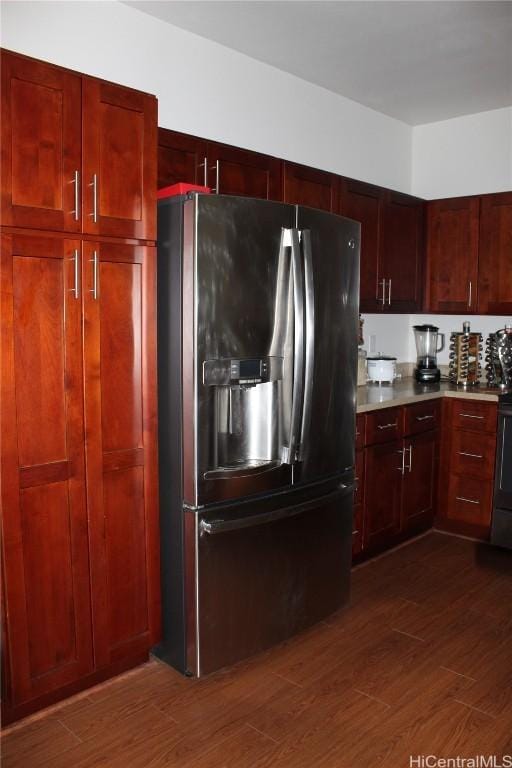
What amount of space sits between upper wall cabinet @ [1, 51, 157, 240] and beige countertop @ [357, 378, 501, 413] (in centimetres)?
161

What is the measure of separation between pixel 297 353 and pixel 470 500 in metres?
1.99

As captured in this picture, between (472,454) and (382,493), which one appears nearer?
(382,493)

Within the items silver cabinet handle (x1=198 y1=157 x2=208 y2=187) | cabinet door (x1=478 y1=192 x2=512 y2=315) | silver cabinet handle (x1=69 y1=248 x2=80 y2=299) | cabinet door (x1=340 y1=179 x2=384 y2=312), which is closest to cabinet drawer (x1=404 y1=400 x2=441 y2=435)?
cabinet door (x1=340 y1=179 x2=384 y2=312)

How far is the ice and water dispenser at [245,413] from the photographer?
2.30 metres

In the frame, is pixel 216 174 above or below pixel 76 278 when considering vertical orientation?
above

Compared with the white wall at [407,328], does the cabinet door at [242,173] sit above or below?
above

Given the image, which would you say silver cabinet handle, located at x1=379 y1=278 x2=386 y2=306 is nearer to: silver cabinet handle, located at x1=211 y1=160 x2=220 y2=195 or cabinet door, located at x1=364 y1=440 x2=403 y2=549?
cabinet door, located at x1=364 y1=440 x2=403 y2=549

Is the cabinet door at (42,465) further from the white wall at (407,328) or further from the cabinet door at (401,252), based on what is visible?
the white wall at (407,328)

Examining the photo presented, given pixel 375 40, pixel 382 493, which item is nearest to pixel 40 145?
pixel 375 40

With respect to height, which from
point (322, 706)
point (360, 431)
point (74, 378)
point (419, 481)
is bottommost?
point (322, 706)

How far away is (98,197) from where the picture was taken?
85.1 inches

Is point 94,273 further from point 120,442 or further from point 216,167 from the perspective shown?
point 216,167

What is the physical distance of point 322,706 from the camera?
7.50 ft

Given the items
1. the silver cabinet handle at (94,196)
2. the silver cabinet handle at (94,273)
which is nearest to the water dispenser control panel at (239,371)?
the silver cabinet handle at (94,273)
